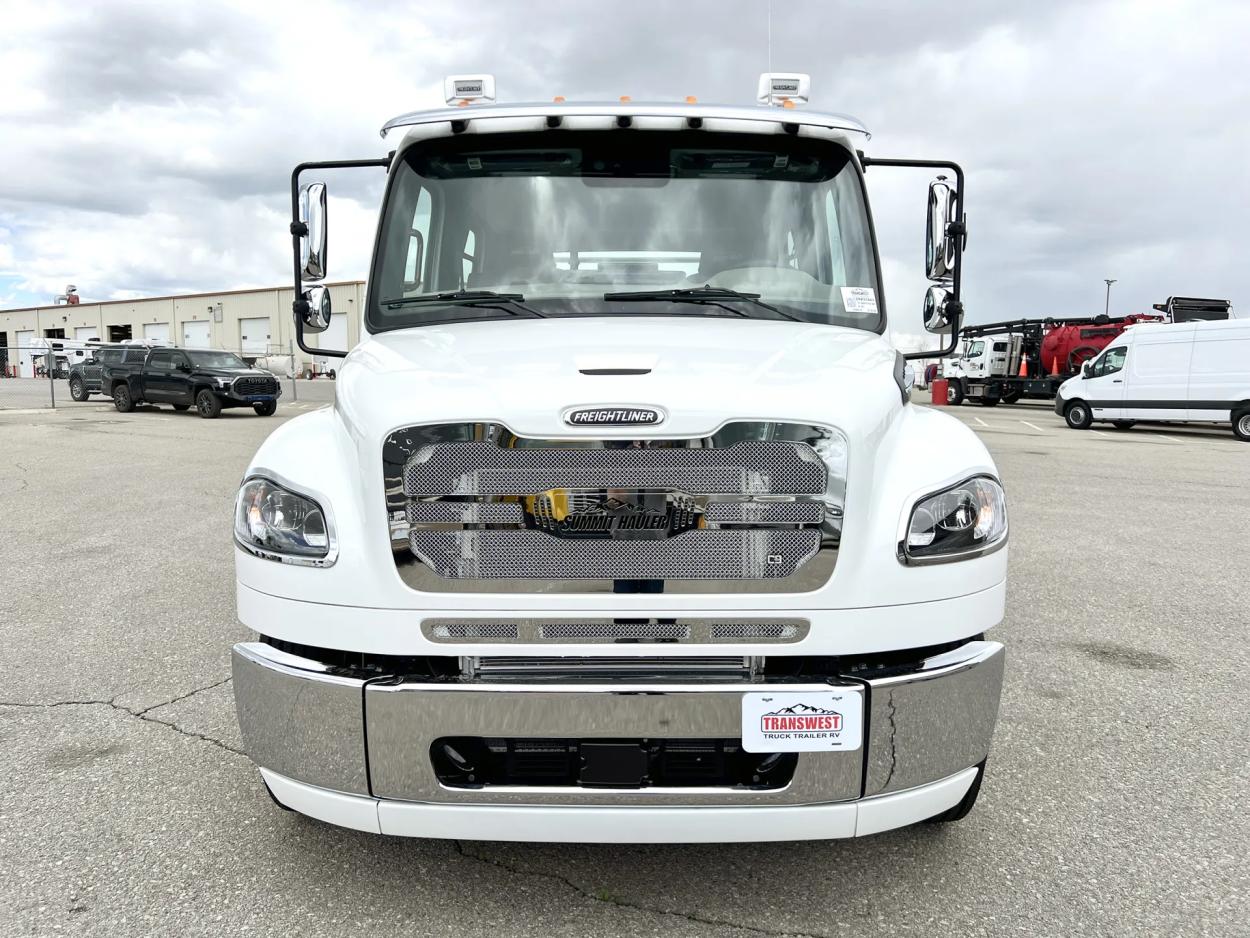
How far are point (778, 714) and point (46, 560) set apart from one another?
21.3 ft

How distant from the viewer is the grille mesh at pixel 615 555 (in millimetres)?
2283

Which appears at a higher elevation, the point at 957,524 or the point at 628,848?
the point at 957,524

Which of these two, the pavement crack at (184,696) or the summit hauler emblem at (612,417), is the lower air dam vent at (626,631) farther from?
the pavement crack at (184,696)

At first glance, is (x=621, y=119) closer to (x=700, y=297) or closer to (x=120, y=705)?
(x=700, y=297)

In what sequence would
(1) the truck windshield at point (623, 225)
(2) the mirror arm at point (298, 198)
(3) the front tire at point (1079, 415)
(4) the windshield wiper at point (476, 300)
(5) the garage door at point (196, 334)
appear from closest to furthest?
(4) the windshield wiper at point (476, 300) → (1) the truck windshield at point (623, 225) → (2) the mirror arm at point (298, 198) → (3) the front tire at point (1079, 415) → (5) the garage door at point (196, 334)

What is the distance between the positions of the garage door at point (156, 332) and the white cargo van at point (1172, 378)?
65.5 m

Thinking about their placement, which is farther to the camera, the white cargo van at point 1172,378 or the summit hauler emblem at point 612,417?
the white cargo van at point 1172,378

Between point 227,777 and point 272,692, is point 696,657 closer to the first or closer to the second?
point 272,692

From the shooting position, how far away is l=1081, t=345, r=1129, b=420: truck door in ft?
69.7

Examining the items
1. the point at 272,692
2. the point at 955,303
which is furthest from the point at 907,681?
the point at 955,303

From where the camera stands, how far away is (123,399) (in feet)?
76.9

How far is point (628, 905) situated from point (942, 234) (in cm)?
274

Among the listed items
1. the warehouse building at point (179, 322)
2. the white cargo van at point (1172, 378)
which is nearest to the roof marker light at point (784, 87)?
the white cargo van at point (1172, 378)

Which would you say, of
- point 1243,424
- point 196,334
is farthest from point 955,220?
point 196,334
